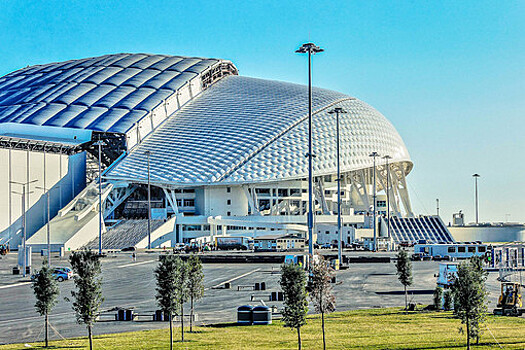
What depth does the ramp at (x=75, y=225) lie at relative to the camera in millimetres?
99812

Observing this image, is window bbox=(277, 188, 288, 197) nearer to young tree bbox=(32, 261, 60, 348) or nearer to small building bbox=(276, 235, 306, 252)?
small building bbox=(276, 235, 306, 252)

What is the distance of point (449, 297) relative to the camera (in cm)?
3819

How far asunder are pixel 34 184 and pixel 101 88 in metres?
28.2

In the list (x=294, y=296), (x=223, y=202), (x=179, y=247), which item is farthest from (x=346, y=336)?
(x=223, y=202)

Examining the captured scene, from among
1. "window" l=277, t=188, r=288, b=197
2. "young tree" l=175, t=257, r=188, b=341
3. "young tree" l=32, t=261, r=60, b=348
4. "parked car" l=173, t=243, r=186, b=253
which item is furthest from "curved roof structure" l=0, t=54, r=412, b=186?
"young tree" l=32, t=261, r=60, b=348

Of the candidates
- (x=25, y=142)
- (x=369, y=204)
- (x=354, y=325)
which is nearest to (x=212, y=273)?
(x=354, y=325)

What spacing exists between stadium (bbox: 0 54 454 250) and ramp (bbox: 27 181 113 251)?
180 mm

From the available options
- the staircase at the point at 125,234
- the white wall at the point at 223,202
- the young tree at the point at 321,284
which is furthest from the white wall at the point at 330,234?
the young tree at the point at 321,284

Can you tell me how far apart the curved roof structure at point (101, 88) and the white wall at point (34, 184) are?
7.67 metres

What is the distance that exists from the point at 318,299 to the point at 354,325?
16.2 ft

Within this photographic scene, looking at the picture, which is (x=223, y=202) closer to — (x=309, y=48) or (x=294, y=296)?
(x=309, y=48)

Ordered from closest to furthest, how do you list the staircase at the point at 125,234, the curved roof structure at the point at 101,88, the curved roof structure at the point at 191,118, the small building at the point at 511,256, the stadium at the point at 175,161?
the small building at the point at 511,256 < the staircase at the point at 125,234 < the stadium at the point at 175,161 < the curved roof structure at the point at 191,118 < the curved roof structure at the point at 101,88

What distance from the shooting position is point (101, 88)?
128 meters

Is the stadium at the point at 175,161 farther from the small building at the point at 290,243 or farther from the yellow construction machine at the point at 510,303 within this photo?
the yellow construction machine at the point at 510,303
